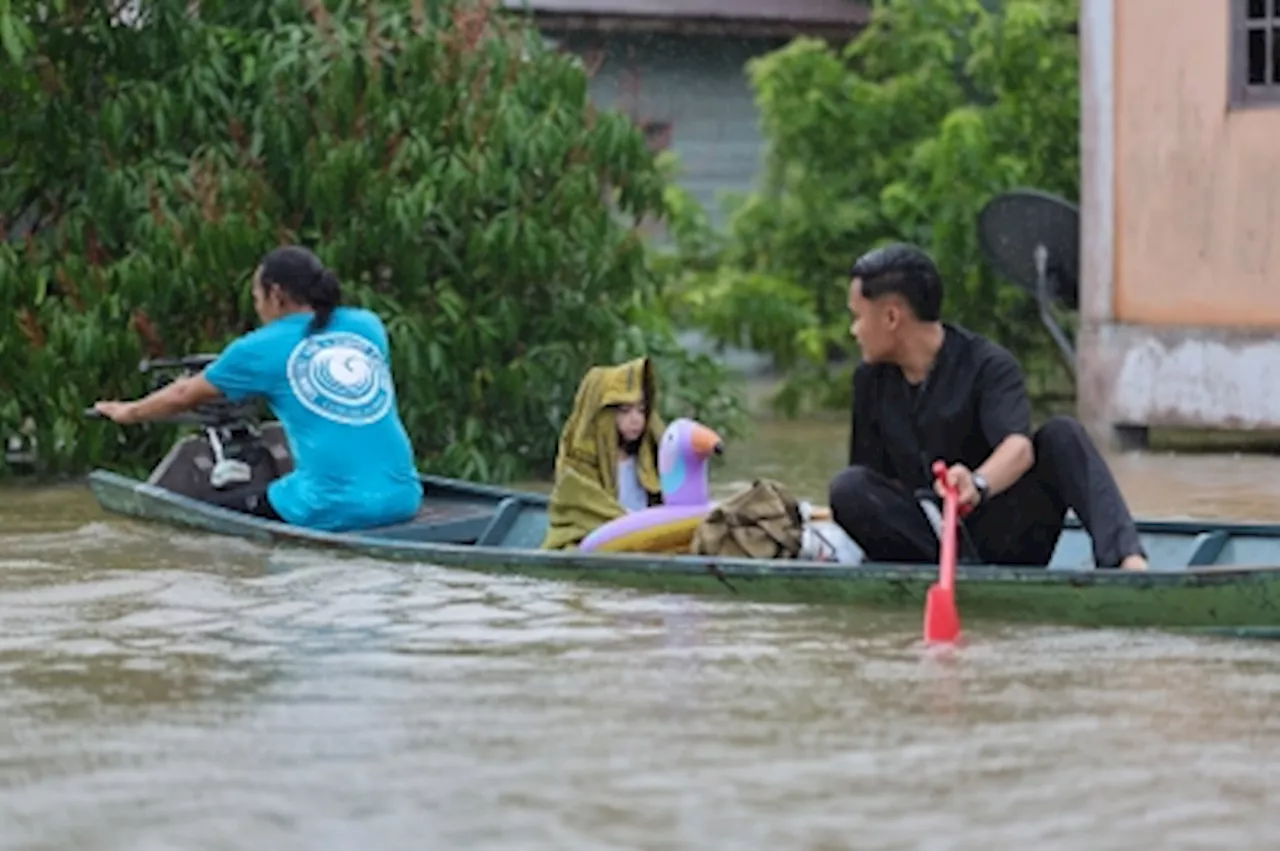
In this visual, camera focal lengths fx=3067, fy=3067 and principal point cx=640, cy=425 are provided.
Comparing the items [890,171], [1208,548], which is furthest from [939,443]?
[890,171]

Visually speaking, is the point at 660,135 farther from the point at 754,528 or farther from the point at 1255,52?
the point at 754,528

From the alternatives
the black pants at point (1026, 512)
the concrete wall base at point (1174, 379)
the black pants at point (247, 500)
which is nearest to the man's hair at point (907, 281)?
the black pants at point (1026, 512)

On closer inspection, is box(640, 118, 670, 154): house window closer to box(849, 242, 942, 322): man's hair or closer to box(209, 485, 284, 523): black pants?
box(209, 485, 284, 523): black pants

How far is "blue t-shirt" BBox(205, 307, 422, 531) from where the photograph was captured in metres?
12.0

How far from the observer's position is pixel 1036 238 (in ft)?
61.6

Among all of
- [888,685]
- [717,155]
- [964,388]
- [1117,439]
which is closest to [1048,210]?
[1117,439]

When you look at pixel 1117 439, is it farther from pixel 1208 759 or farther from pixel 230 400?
pixel 1208 759

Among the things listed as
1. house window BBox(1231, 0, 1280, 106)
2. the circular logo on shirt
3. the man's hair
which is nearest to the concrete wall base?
house window BBox(1231, 0, 1280, 106)

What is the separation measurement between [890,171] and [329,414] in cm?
921

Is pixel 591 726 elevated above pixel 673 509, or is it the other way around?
pixel 673 509

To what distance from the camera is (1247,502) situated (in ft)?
46.9

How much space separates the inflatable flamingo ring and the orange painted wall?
702cm

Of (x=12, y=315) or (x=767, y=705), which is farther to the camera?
(x=12, y=315)

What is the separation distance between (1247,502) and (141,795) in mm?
8298
